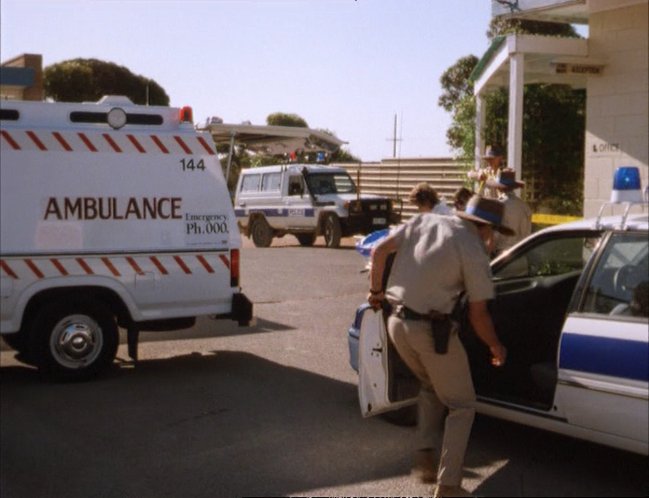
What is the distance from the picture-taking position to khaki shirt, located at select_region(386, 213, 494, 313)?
14.1 ft

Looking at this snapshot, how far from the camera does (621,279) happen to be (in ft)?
16.3

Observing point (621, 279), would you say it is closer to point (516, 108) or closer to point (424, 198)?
point (424, 198)

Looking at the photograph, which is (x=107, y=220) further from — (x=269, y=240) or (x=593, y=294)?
(x=269, y=240)

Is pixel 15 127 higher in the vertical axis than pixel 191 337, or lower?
higher

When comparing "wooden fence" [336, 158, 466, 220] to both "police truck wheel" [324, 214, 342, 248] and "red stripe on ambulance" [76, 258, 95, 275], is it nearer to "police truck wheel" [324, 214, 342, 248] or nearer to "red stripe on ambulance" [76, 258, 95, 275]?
"police truck wheel" [324, 214, 342, 248]

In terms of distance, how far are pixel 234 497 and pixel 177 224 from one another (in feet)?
12.4

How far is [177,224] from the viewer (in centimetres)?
845

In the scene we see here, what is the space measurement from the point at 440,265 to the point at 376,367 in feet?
3.81

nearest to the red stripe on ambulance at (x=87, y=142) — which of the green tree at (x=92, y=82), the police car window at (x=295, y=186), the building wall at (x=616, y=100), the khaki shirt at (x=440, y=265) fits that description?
the khaki shirt at (x=440, y=265)

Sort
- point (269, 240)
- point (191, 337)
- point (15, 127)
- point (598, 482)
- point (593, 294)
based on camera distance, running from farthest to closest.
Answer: point (269, 240) → point (191, 337) → point (15, 127) → point (593, 294) → point (598, 482)

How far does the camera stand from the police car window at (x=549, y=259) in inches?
222

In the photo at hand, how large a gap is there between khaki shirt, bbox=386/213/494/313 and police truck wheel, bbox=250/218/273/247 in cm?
1920

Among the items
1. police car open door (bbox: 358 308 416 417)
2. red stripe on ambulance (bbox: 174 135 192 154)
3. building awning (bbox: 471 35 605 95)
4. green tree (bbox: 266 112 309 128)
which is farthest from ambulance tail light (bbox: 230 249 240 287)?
green tree (bbox: 266 112 309 128)

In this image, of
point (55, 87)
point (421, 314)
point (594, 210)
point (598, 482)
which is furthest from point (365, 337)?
point (55, 87)
